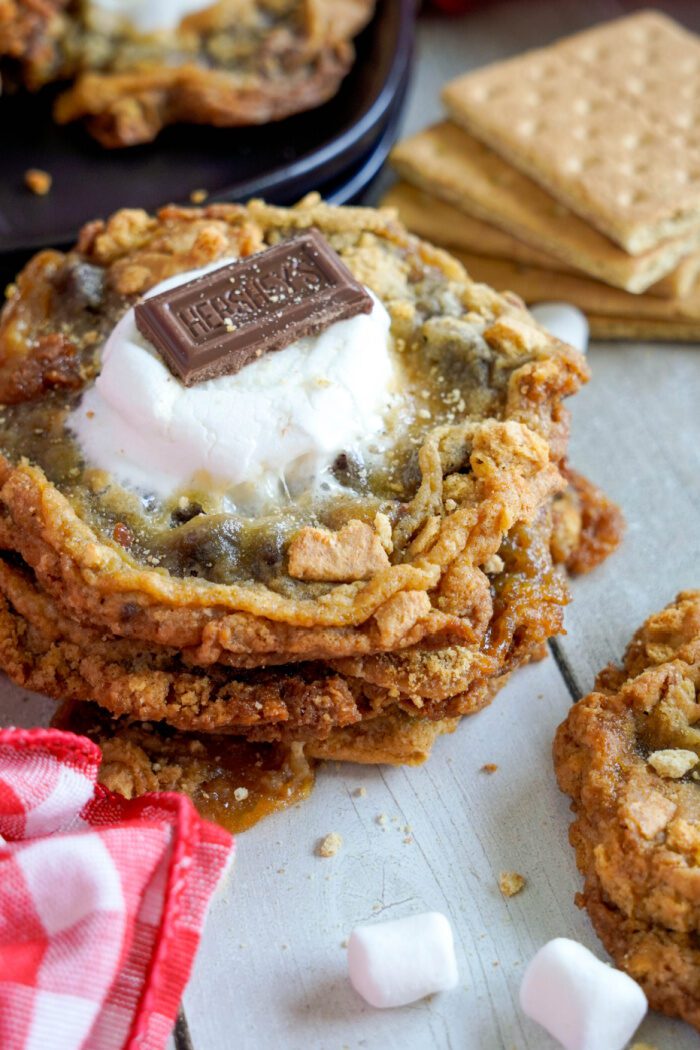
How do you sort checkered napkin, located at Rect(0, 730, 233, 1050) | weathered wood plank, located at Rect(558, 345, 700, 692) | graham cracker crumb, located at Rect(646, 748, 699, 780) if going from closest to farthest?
checkered napkin, located at Rect(0, 730, 233, 1050), graham cracker crumb, located at Rect(646, 748, 699, 780), weathered wood plank, located at Rect(558, 345, 700, 692)

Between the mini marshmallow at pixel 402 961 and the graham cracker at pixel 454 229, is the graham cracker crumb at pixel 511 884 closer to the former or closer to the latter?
the mini marshmallow at pixel 402 961

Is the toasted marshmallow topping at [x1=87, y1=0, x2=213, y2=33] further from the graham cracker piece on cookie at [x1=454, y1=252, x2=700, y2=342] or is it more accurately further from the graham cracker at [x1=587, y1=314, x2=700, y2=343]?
the graham cracker at [x1=587, y1=314, x2=700, y2=343]

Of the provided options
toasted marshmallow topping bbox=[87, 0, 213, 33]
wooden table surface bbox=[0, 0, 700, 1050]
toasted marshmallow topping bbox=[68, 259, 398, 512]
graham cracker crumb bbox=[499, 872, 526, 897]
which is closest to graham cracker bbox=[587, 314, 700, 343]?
wooden table surface bbox=[0, 0, 700, 1050]

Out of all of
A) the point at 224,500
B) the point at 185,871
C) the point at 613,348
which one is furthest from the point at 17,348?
the point at 613,348

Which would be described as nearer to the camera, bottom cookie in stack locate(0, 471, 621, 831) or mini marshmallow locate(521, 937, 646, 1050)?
mini marshmallow locate(521, 937, 646, 1050)

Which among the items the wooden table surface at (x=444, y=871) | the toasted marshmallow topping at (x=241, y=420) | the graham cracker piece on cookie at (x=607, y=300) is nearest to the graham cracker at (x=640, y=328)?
the graham cracker piece on cookie at (x=607, y=300)
